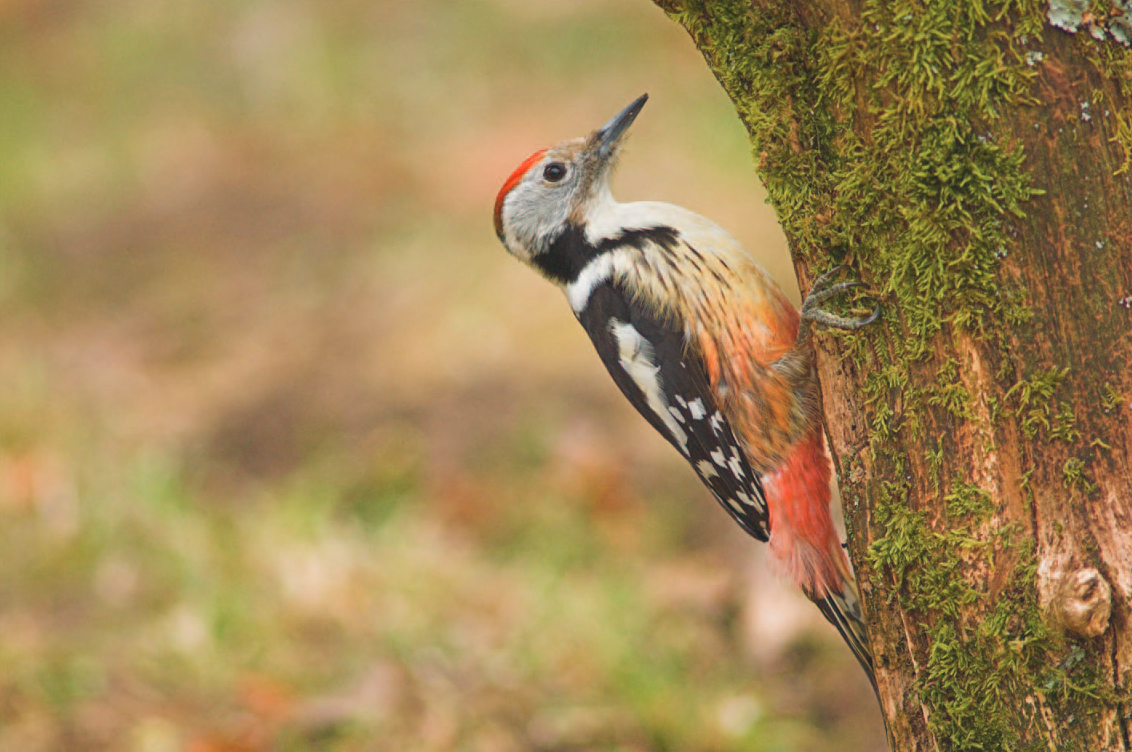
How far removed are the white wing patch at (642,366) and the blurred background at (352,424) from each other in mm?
1235

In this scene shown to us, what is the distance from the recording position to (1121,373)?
1751 millimetres

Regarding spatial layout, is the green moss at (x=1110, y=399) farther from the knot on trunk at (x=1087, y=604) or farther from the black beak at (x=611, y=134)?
the black beak at (x=611, y=134)

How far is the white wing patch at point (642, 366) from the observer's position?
2965mm

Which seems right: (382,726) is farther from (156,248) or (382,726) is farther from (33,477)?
(156,248)

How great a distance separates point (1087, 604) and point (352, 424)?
4.41m

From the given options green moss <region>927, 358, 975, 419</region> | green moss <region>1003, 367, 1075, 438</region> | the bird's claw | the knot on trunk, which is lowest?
the knot on trunk

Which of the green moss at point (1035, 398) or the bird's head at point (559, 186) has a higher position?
the bird's head at point (559, 186)

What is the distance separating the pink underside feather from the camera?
9.34ft

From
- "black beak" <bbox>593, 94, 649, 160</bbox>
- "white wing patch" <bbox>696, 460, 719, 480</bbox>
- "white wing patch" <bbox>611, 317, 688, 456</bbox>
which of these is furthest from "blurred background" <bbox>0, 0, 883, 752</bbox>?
"black beak" <bbox>593, 94, 649, 160</bbox>

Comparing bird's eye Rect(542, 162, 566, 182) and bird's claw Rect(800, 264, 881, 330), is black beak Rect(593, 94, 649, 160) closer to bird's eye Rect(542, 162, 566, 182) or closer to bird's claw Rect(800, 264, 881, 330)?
bird's eye Rect(542, 162, 566, 182)

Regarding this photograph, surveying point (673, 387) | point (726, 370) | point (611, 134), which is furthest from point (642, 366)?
point (611, 134)

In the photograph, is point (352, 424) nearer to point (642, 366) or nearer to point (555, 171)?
point (555, 171)

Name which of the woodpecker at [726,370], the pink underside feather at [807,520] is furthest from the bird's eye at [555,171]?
the pink underside feather at [807,520]

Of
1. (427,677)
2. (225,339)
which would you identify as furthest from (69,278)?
(427,677)
